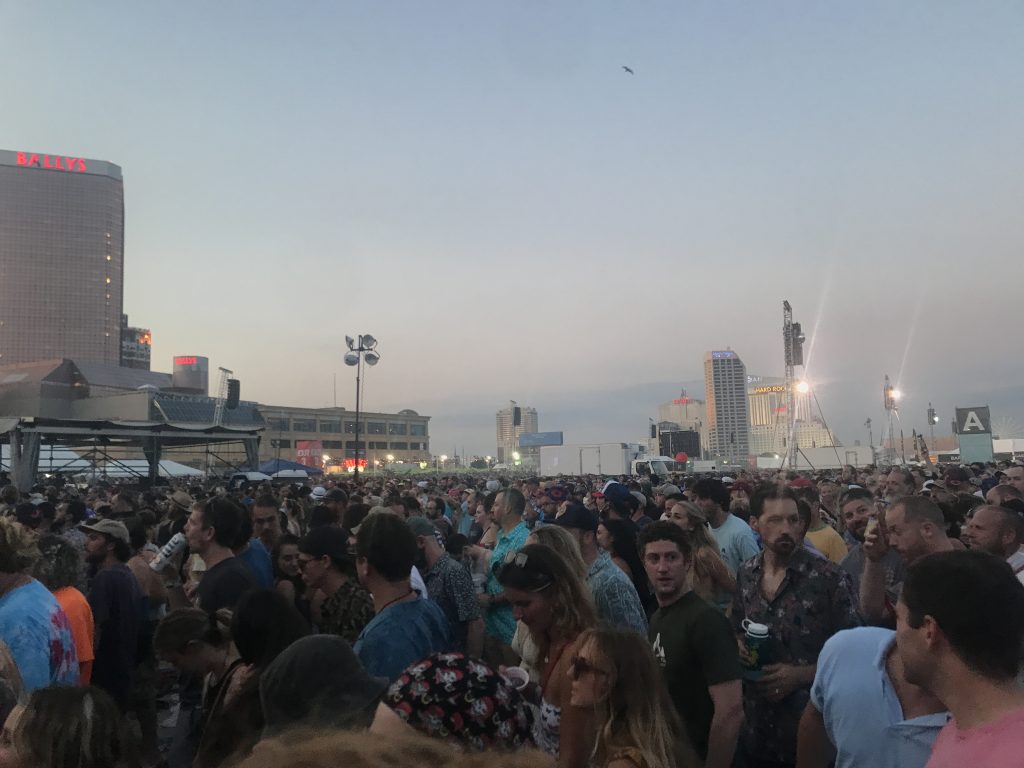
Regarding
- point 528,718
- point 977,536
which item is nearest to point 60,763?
point 528,718

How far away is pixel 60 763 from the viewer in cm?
230

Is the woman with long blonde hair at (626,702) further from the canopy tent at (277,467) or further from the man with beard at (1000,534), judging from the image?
the canopy tent at (277,467)

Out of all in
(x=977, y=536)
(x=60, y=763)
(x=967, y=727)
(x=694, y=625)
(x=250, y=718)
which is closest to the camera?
(x=967, y=727)

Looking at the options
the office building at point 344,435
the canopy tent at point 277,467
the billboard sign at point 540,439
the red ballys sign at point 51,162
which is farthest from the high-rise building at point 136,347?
the canopy tent at point 277,467

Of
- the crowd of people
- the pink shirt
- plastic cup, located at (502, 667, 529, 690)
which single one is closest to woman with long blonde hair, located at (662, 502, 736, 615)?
the crowd of people

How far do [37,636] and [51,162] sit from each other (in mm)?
191191

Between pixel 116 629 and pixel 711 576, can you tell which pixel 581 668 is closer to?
pixel 711 576

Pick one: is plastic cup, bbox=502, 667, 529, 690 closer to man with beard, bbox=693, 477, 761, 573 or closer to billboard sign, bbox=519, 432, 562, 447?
man with beard, bbox=693, 477, 761, 573

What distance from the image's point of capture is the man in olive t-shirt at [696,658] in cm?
304

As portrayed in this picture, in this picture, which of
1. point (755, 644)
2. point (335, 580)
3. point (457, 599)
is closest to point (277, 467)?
point (457, 599)

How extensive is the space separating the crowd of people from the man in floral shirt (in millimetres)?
13

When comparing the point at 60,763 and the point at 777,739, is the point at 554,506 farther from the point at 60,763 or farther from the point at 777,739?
the point at 60,763

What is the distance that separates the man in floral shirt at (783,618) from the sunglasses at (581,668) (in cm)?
113

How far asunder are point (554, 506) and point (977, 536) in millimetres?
7552
